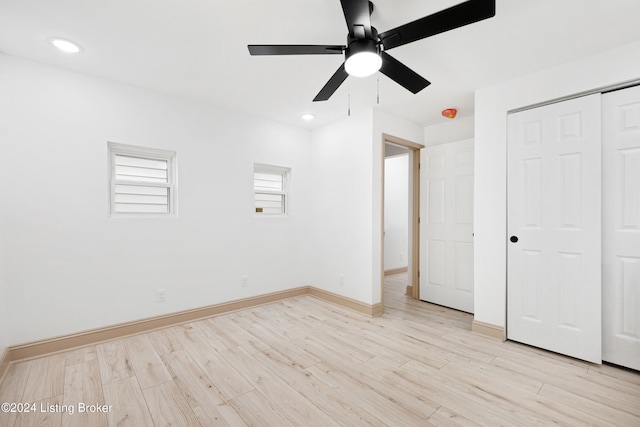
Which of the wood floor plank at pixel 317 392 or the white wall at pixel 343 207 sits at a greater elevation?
the white wall at pixel 343 207

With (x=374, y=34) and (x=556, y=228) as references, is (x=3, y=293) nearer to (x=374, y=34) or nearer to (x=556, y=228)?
(x=374, y=34)

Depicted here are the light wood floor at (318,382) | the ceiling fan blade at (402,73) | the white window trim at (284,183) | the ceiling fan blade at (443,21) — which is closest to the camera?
the ceiling fan blade at (443,21)

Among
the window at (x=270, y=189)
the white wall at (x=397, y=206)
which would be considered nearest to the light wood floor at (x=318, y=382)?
the window at (x=270, y=189)

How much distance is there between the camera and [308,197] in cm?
450

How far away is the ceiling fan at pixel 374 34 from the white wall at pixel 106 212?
1987 millimetres

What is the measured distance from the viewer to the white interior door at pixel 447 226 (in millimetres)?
3715

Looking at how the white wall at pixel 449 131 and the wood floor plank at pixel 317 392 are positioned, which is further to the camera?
the white wall at pixel 449 131

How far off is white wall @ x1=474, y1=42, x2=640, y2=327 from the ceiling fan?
146cm

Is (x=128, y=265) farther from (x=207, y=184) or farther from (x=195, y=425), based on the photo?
(x=195, y=425)

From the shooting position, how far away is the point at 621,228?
2.32 m

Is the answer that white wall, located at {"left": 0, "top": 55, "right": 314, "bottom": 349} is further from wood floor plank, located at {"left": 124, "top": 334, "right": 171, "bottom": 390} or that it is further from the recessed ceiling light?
the recessed ceiling light

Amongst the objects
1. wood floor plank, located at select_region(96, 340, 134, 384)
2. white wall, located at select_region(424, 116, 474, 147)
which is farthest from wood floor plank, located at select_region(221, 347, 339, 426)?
white wall, located at select_region(424, 116, 474, 147)

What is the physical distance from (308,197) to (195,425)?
3.22 m

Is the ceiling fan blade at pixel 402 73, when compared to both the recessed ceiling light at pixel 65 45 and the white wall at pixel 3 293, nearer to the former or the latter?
the recessed ceiling light at pixel 65 45
